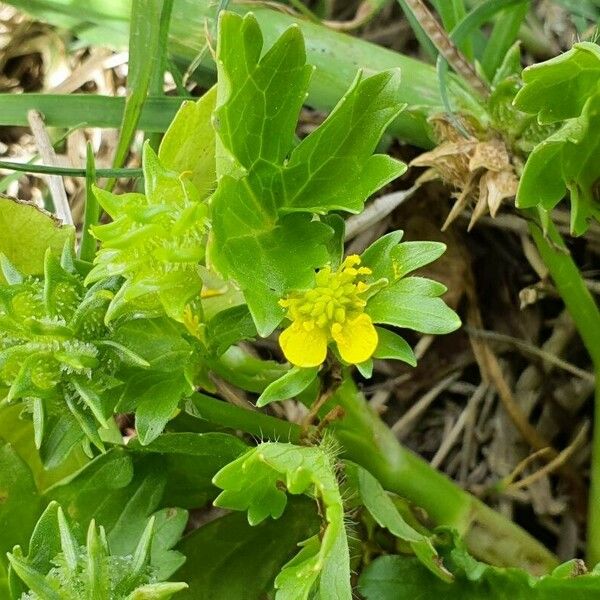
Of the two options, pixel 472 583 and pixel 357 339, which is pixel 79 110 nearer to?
pixel 357 339

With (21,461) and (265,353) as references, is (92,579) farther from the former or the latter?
(265,353)

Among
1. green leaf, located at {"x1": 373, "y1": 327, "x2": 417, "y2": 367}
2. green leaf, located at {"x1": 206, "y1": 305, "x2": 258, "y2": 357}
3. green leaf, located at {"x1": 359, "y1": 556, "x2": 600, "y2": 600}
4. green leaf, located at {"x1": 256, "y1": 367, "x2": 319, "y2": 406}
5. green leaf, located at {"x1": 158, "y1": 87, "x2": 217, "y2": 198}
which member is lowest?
green leaf, located at {"x1": 359, "y1": 556, "x2": 600, "y2": 600}

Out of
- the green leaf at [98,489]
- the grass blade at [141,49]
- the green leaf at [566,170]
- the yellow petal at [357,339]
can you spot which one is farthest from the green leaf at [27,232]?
the green leaf at [566,170]

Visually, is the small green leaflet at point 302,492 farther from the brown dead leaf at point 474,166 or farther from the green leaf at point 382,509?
the brown dead leaf at point 474,166

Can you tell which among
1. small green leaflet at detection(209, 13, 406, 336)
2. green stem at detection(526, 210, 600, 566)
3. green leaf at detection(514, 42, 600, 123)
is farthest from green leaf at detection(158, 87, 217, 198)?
green stem at detection(526, 210, 600, 566)

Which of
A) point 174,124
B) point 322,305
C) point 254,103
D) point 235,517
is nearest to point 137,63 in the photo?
point 174,124

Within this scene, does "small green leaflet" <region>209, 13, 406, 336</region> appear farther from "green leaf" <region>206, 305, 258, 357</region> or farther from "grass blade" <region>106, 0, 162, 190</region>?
"grass blade" <region>106, 0, 162, 190</region>
